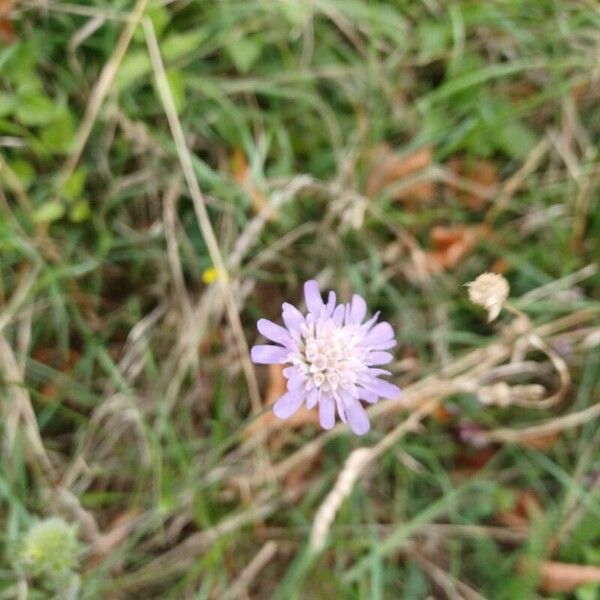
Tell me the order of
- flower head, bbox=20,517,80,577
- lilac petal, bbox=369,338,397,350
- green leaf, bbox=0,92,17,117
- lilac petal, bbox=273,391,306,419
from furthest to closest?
green leaf, bbox=0,92,17,117 < flower head, bbox=20,517,80,577 < lilac petal, bbox=369,338,397,350 < lilac petal, bbox=273,391,306,419

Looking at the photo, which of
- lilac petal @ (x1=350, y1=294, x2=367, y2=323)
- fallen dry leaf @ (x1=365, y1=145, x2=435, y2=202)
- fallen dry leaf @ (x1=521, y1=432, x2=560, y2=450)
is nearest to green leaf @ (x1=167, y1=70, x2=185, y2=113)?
fallen dry leaf @ (x1=365, y1=145, x2=435, y2=202)

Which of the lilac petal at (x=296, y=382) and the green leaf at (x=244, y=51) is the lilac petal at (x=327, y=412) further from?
the green leaf at (x=244, y=51)

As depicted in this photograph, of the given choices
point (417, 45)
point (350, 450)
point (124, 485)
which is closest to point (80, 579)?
point (124, 485)

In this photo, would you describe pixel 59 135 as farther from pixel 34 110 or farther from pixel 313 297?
pixel 313 297

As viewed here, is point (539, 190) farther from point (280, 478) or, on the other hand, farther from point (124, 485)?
point (124, 485)

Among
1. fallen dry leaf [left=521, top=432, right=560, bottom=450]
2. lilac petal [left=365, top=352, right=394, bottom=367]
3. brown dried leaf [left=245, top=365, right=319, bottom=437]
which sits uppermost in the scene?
lilac petal [left=365, top=352, right=394, bottom=367]

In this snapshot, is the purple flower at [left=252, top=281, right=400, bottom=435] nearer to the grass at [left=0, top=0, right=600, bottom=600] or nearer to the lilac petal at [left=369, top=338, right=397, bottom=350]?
the lilac petal at [left=369, top=338, right=397, bottom=350]

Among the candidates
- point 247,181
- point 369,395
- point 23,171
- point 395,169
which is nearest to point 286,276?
point 247,181
